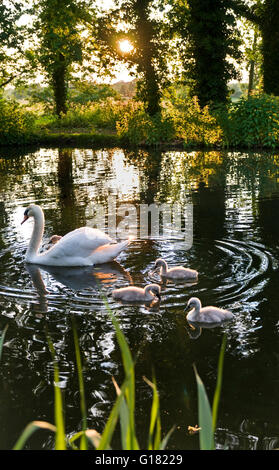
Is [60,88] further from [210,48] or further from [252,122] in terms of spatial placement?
[252,122]

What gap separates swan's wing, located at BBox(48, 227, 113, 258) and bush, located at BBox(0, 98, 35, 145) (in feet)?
73.8

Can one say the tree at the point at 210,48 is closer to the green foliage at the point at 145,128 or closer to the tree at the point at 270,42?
the tree at the point at 270,42

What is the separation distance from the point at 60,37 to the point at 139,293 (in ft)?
63.7

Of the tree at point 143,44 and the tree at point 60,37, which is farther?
the tree at point 143,44

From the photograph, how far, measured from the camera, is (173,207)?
10766 millimetres

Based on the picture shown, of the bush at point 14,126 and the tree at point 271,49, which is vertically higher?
the tree at point 271,49

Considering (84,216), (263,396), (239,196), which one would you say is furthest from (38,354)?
(239,196)

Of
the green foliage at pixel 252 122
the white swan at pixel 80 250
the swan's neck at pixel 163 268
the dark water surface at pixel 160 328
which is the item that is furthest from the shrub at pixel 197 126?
the swan's neck at pixel 163 268

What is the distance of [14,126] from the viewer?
2861cm

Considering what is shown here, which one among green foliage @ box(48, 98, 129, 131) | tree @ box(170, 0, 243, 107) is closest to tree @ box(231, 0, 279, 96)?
tree @ box(170, 0, 243, 107)

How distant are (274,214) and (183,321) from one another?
4954 millimetres

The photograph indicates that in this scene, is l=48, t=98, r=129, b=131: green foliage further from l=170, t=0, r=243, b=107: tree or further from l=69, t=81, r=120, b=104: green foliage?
l=69, t=81, r=120, b=104: green foliage

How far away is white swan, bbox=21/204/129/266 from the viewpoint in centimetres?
706

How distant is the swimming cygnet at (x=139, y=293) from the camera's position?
5734 millimetres
